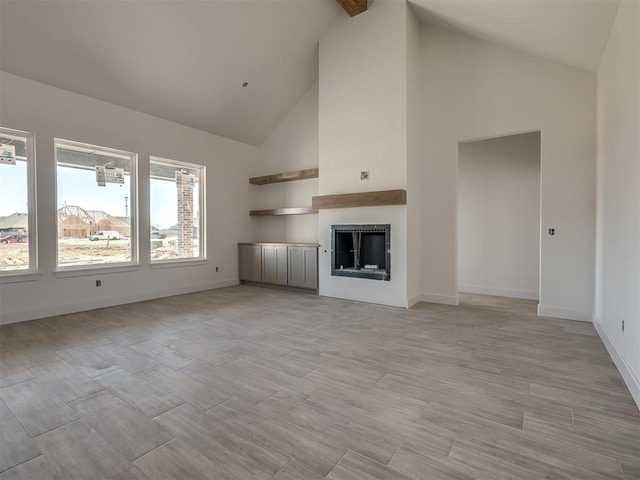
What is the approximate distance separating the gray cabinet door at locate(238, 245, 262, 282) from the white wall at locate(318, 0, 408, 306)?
1.62 meters

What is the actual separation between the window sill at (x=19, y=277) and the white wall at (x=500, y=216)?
21.8ft

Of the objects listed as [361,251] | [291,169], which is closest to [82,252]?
[291,169]

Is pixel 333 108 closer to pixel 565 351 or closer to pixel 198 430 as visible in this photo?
pixel 565 351

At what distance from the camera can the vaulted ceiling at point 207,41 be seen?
356cm

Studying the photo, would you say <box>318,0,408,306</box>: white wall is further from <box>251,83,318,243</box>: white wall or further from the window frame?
the window frame

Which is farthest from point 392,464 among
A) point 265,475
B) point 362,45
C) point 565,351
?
point 362,45

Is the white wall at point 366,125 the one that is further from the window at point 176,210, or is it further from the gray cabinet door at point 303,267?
the window at point 176,210

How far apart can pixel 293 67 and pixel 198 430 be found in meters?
5.97

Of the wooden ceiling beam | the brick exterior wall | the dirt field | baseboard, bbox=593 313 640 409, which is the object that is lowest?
baseboard, bbox=593 313 640 409

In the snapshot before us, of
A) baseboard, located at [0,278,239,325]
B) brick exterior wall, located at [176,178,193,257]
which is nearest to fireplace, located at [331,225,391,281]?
baseboard, located at [0,278,239,325]

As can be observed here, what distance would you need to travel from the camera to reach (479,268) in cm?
596

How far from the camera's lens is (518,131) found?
4.49 metres

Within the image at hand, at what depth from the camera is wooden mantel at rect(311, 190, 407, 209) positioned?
468cm

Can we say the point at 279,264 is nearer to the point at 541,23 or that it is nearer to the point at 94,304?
the point at 94,304
